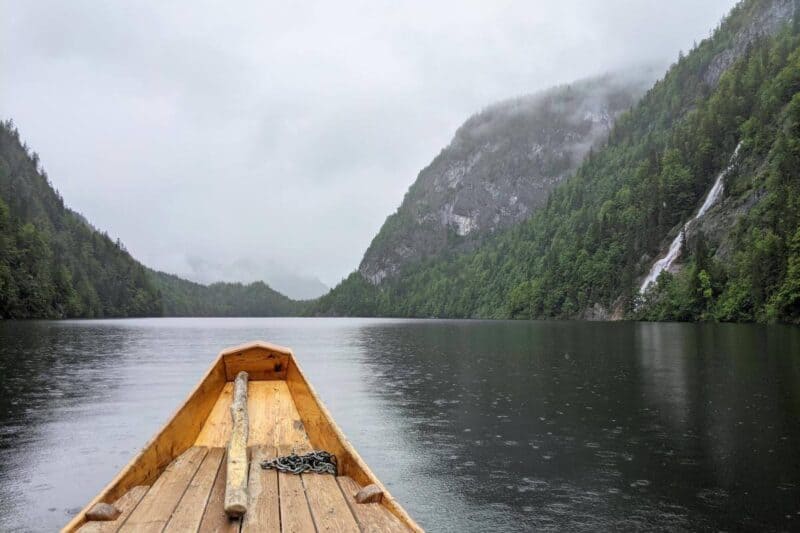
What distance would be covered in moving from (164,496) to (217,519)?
1412 millimetres

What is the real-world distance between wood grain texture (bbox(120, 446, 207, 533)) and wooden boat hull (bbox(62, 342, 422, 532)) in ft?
0.04

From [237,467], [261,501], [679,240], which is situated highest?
[679,240]

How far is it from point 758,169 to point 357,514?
440ft

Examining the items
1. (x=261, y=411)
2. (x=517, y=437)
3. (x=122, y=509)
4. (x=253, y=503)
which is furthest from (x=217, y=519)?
(x=517, y=437)

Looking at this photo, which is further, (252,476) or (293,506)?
(252,476)

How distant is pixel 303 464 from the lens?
824 centimetres

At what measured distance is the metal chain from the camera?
26.6 feet

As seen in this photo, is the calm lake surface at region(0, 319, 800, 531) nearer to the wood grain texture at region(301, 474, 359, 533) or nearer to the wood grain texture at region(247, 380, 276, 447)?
the wood grain texture at region(247, 380, 276, 447)

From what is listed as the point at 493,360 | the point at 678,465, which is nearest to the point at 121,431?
the point at 678,465

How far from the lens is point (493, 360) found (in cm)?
4188

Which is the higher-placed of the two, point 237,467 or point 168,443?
point 237,467

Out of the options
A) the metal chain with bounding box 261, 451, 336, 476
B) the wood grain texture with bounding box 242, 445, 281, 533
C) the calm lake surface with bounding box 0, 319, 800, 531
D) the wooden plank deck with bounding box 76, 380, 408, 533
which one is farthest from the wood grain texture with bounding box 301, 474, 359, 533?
the calm lake surface with bounding box 0, 319, 800, 531

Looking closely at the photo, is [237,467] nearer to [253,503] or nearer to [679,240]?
[253,503]

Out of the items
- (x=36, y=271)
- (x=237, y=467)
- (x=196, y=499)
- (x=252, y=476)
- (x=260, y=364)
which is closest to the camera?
(x=196, y=499)
